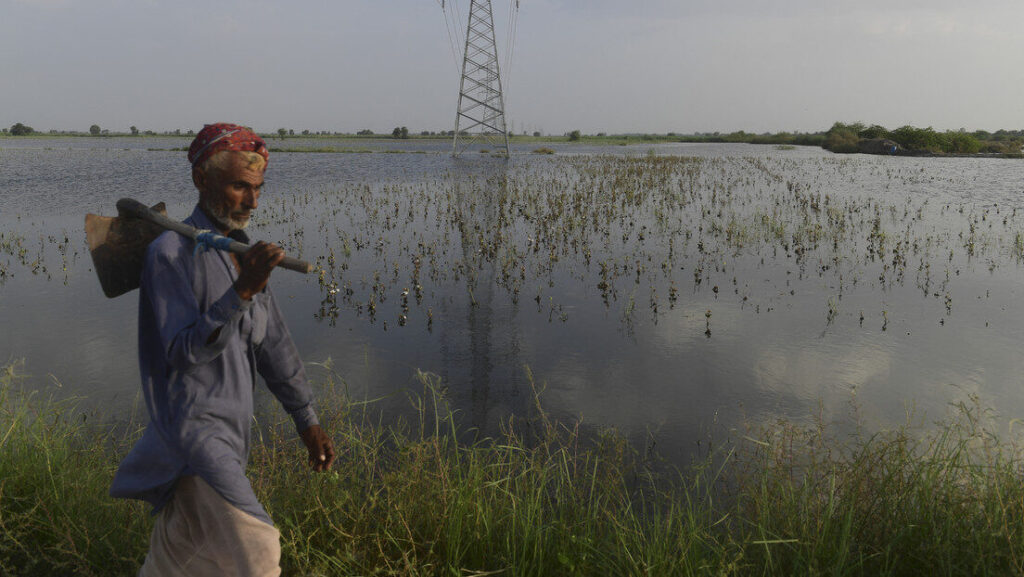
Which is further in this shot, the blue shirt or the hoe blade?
the hoe blade

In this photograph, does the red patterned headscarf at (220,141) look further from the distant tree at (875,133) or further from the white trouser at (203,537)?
the distant tree at (875,133)

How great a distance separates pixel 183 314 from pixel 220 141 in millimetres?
652

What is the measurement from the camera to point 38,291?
31.3ft

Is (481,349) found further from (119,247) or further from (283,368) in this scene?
(119,247)

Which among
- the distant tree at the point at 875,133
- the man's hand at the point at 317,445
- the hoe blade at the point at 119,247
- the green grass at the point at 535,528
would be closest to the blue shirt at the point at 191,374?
the hoe blade at the point at 119,247

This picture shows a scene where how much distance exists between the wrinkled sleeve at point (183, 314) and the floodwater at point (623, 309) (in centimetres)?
360

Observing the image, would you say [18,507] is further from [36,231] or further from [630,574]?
[36,231]

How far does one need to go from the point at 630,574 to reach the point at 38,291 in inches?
421

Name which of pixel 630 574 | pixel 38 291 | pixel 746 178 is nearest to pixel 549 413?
pixel 630 574

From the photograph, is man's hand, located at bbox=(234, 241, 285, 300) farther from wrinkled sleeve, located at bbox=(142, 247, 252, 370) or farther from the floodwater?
the floodwater

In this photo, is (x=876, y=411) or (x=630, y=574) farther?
(x=876, y=411)

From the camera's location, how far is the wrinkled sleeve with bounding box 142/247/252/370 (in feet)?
6.36

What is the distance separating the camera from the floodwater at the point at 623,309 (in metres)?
6.12

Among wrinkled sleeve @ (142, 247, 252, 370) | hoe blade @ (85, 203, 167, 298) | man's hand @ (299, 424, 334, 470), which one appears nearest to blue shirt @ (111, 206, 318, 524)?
wrinkled sleeve @ (142, 247, 252, 370)
